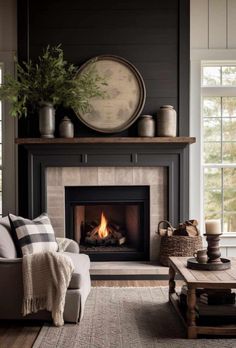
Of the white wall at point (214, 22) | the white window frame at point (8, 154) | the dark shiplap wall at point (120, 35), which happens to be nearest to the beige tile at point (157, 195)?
the dark shiplap wall at point (120, 35)

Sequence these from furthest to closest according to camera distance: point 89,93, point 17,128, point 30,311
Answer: point 17,128 < point 89,93 < point 30,311

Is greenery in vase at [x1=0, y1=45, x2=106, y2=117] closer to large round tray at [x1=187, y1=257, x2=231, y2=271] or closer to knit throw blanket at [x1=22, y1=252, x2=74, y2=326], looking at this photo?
knit throw blanket at [x1=22, y1=252, x2=74, y2=326]

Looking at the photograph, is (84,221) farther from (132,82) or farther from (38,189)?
(132,82)

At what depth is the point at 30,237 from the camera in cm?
381

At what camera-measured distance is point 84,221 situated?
559 cm

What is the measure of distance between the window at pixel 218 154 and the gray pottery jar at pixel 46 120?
1839 millimetres

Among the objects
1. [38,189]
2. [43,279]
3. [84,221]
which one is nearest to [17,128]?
[38,189]

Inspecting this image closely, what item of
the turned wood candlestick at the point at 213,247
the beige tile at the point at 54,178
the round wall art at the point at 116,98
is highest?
the round wall art at the point at 116,98

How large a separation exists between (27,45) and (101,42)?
842 mm

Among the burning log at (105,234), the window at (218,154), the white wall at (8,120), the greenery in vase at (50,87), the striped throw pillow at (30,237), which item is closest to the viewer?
the striped throw pillow at (30,237)

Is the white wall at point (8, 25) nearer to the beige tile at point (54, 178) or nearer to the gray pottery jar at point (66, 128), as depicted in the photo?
the gray pottery jar at point (66, 128)

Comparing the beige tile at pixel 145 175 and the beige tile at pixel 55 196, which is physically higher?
the beige tile at pixel 145 175

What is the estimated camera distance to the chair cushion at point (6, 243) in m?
3.57

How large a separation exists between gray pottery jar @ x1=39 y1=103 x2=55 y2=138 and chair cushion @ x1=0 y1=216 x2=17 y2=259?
1484 millimetres
